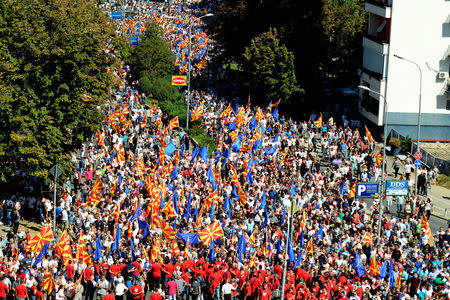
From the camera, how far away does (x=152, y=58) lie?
2712 inches

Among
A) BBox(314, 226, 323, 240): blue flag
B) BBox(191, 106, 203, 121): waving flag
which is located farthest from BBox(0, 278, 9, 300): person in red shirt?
BBox(191, 106, 203, 121): waving flag

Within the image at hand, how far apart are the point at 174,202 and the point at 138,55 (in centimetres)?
3434

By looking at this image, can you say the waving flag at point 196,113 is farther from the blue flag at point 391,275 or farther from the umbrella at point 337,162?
the blue flag at point 391,275

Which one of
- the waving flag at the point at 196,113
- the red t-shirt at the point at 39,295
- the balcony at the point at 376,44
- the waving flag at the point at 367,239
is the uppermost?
the balcony at the point at 376,44

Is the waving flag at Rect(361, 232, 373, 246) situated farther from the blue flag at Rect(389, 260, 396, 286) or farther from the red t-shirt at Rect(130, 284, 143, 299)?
the red t-shirt at Rect(130, 284, 143, 299)

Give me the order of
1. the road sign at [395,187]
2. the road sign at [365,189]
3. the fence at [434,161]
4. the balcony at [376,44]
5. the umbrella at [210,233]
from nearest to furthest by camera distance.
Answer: the umbrella at [210,233], the road sign at [395,187], the road sign at [365,189], the fence at [434,161], the balcony at [376,44]

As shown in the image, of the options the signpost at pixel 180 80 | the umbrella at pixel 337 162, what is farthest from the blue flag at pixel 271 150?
the signpost at pixel 180 80

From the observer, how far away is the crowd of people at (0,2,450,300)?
27984 millimetres

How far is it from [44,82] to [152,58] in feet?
98.9

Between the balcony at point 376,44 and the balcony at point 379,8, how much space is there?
1.62 m

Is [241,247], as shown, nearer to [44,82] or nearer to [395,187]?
[395,187]

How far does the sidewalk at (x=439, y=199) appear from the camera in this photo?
A: 140 ft

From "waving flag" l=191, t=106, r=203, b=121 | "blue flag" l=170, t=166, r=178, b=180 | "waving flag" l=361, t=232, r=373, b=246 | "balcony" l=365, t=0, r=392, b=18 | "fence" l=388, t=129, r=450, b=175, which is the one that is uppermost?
"balcony" l=365, t=0, r=392, b=18

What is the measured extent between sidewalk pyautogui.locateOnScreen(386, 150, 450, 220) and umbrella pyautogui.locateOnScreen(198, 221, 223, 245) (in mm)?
14918
